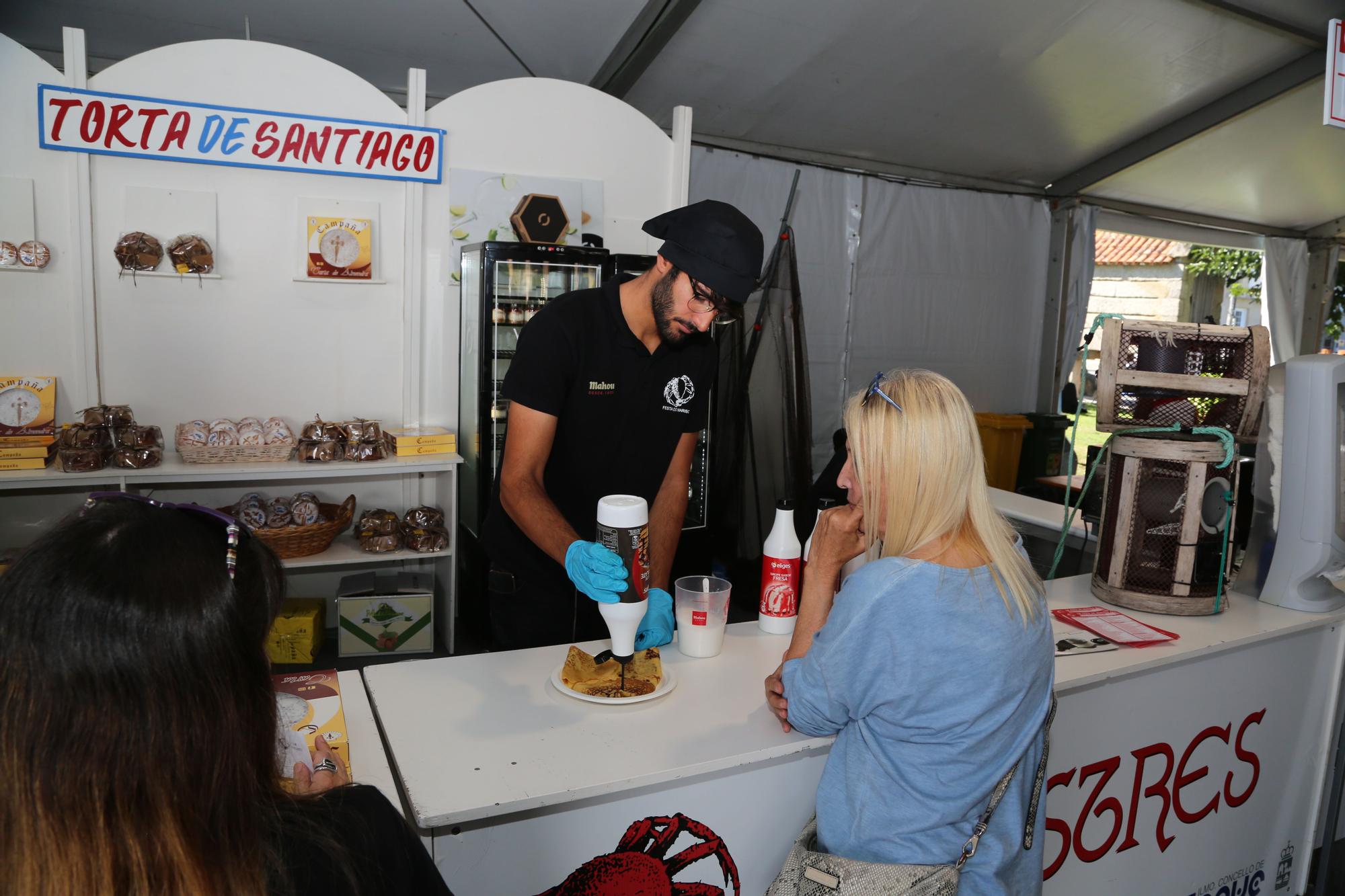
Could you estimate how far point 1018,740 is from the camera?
4.87ft

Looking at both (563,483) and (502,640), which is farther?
(502,640)

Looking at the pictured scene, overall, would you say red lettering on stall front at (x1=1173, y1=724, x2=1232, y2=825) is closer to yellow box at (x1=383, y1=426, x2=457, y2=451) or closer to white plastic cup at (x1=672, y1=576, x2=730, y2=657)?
white plastic cup at (x1=672, y1=576, x2=730, y2=657)

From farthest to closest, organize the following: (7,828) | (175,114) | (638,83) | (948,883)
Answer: (638,83), (175,114), (948,883), (7,828)

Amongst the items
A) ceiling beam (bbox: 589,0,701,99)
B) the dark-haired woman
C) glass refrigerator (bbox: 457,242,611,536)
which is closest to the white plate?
the dark-haired woman

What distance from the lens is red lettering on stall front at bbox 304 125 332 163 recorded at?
395cm

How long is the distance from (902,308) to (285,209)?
471cm

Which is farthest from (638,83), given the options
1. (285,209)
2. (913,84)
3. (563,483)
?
(563,483)

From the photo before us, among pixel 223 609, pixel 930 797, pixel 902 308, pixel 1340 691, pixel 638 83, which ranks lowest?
pixel 1340 691

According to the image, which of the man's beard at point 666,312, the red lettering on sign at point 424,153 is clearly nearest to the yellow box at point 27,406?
the red lettering on sign at point 424,153

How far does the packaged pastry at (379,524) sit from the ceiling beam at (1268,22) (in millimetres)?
5276

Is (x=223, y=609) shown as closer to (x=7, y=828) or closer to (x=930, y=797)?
(x=7, y=828)

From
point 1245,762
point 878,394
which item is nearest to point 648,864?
point 878,394

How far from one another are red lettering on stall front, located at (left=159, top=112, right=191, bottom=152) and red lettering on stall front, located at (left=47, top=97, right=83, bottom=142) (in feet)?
1.08

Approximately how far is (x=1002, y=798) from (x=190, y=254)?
12.8ft
